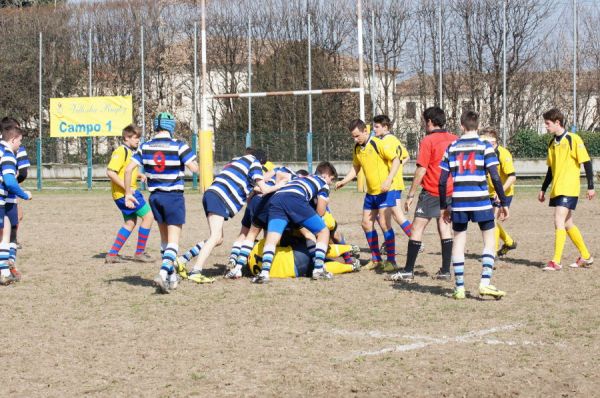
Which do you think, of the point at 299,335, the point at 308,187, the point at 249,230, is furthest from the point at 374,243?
the point at 299,335

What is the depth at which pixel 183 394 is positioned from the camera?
18.6 ft

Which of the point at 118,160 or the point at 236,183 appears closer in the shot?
the point at 236,183

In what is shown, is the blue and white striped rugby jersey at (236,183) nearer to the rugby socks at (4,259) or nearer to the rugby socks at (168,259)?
the rugby socks at (168,259)

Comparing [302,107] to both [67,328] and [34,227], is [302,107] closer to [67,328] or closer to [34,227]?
[34,227]

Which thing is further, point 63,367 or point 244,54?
point 244,54

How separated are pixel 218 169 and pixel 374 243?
2305 cm

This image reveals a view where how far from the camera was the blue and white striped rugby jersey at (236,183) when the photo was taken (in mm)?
10102

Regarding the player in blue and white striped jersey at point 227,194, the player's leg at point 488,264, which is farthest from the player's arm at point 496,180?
the player in blue and white striped jersey at point 227,194

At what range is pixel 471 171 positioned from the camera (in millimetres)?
8789

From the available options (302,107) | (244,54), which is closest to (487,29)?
(302,107)

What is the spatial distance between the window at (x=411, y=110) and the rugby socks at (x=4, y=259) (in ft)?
89.0

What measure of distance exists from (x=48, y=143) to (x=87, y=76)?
16.3ft

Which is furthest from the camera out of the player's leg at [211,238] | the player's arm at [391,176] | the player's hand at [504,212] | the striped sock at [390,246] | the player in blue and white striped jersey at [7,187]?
the striped sock at [390,246]

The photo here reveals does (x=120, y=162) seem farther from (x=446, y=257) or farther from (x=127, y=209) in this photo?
(x=446, y=257)
